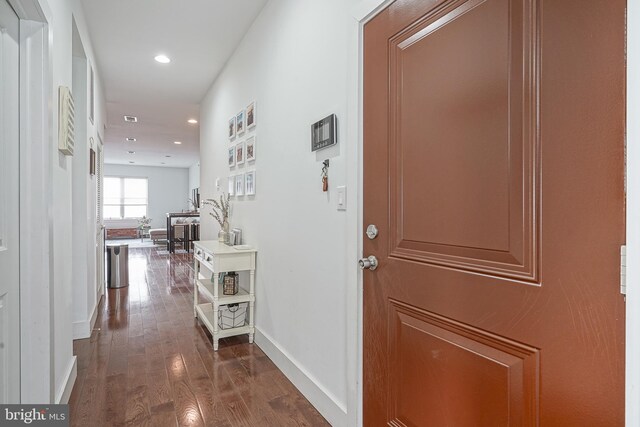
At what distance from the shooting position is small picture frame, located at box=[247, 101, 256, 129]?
289cm

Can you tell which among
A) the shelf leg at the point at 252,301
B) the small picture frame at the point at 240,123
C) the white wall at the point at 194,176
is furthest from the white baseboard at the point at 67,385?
the white wall at the point at 194,176

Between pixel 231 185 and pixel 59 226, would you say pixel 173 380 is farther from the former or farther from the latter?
pixel 231 185

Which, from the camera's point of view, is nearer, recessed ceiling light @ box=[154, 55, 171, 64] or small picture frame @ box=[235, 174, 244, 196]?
small picture frame @ box=[235, 174, 244, 196]

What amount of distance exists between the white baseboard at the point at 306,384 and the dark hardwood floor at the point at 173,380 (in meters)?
0.04

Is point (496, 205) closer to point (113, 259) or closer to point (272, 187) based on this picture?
point (272, 187)

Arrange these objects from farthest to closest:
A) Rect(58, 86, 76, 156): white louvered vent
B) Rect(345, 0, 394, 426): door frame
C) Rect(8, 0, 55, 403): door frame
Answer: Rect(58, 86, 76, 156): white louvered vent
Rect(345, 0, 394, 426): door frame
Rect(8, 0, 55, 403): door frame

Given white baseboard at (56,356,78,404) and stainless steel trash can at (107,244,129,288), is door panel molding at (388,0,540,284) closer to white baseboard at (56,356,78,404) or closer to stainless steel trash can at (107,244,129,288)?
white baseboard at (56,356,78,404)

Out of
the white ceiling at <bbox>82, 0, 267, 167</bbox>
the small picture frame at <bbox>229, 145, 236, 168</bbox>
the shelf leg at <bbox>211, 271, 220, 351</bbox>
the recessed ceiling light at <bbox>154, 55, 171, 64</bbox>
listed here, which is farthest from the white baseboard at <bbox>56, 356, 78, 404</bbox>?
the recessed ceiling light at <bbox>154, 55, 171, 64</bbox>

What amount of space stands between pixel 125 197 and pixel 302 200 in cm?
1246

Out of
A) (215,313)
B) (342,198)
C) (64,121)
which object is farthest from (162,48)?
(342,198)

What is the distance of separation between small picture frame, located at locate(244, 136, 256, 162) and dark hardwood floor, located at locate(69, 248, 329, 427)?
154 centimetres

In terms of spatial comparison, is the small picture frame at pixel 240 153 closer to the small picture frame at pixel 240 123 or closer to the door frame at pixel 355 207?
the small picture frame at pixel 240 123

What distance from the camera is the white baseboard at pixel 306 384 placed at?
1.74m

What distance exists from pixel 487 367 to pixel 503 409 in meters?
0.11
